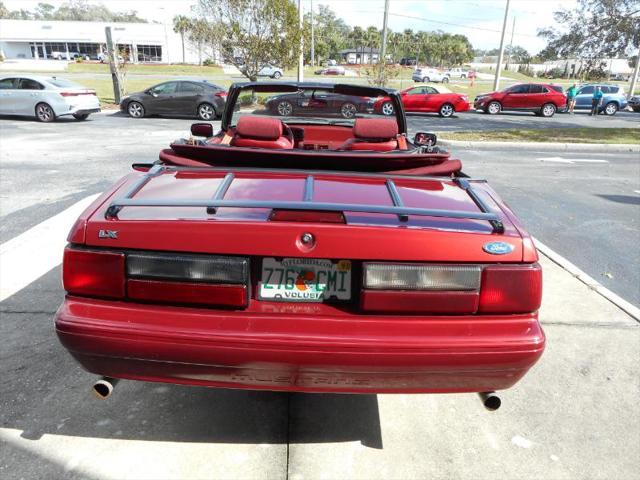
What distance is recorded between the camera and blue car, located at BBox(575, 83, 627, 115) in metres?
26.2

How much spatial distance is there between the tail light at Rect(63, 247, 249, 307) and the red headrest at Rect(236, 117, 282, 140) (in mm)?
1639

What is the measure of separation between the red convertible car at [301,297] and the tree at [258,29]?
2119cm

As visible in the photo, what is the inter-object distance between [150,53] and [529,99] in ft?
199

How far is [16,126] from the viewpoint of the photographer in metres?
14.2

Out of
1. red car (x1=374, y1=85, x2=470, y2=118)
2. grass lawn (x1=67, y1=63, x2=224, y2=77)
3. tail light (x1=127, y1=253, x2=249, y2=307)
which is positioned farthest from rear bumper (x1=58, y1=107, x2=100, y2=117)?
grass lawn (x1=67, y1=63, x2=224, y2=77)

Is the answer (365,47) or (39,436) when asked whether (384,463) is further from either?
(365,47)

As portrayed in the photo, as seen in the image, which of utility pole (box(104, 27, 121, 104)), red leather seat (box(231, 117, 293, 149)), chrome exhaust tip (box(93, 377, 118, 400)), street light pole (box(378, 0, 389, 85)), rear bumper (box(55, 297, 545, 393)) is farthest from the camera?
street light pole (box(378, 0, 389, 85))

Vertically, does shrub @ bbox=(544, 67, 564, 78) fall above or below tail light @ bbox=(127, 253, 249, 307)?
above

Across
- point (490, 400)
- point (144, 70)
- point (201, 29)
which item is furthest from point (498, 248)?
point (144, 70)

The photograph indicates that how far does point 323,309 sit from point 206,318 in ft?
1.54

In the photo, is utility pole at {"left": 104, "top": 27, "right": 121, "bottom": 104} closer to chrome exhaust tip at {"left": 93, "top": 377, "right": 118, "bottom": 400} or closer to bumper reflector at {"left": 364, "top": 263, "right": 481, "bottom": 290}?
chrome exhaust tip at {"left": 93, "top": 377, "right": 118, "bottom": 400}

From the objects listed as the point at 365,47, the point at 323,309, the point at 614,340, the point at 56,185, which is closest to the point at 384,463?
the point at 323,309

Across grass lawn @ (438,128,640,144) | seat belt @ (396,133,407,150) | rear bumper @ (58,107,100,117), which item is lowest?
grass lawn @ (438,128,640,144)

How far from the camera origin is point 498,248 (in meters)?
2.01
